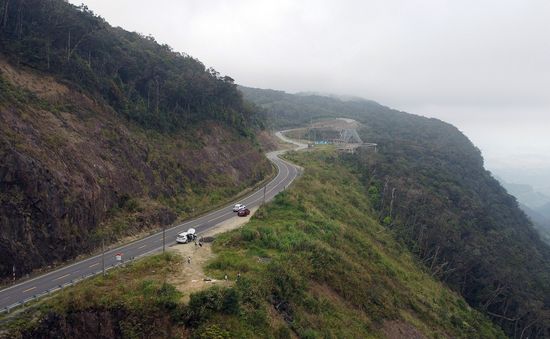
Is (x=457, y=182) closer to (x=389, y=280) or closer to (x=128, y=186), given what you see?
(x=389, y=280)

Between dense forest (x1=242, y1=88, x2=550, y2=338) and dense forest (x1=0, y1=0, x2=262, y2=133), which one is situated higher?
dense forest (x1=0, y1=0, x2=262, y2=133)

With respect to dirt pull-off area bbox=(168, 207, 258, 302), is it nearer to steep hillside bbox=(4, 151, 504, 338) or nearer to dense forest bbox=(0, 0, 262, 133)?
steep hillside bbox=(4, 151, 504, 338)

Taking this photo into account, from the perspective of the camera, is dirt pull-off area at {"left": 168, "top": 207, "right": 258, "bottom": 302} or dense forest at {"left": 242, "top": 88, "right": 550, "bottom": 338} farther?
dense forest at {"left": 242, "top": 88, "right": 550, "bottom": 338}

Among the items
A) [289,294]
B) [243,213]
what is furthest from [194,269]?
[243,213]

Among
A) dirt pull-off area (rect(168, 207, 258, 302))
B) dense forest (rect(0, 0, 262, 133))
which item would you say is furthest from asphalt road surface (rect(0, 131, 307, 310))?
dense forest (rect(0, 0, 262, 133))

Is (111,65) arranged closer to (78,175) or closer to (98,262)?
(78,175)

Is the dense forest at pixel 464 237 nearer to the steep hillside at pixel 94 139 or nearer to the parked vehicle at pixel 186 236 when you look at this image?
the steep hillside at pixel 94 139
